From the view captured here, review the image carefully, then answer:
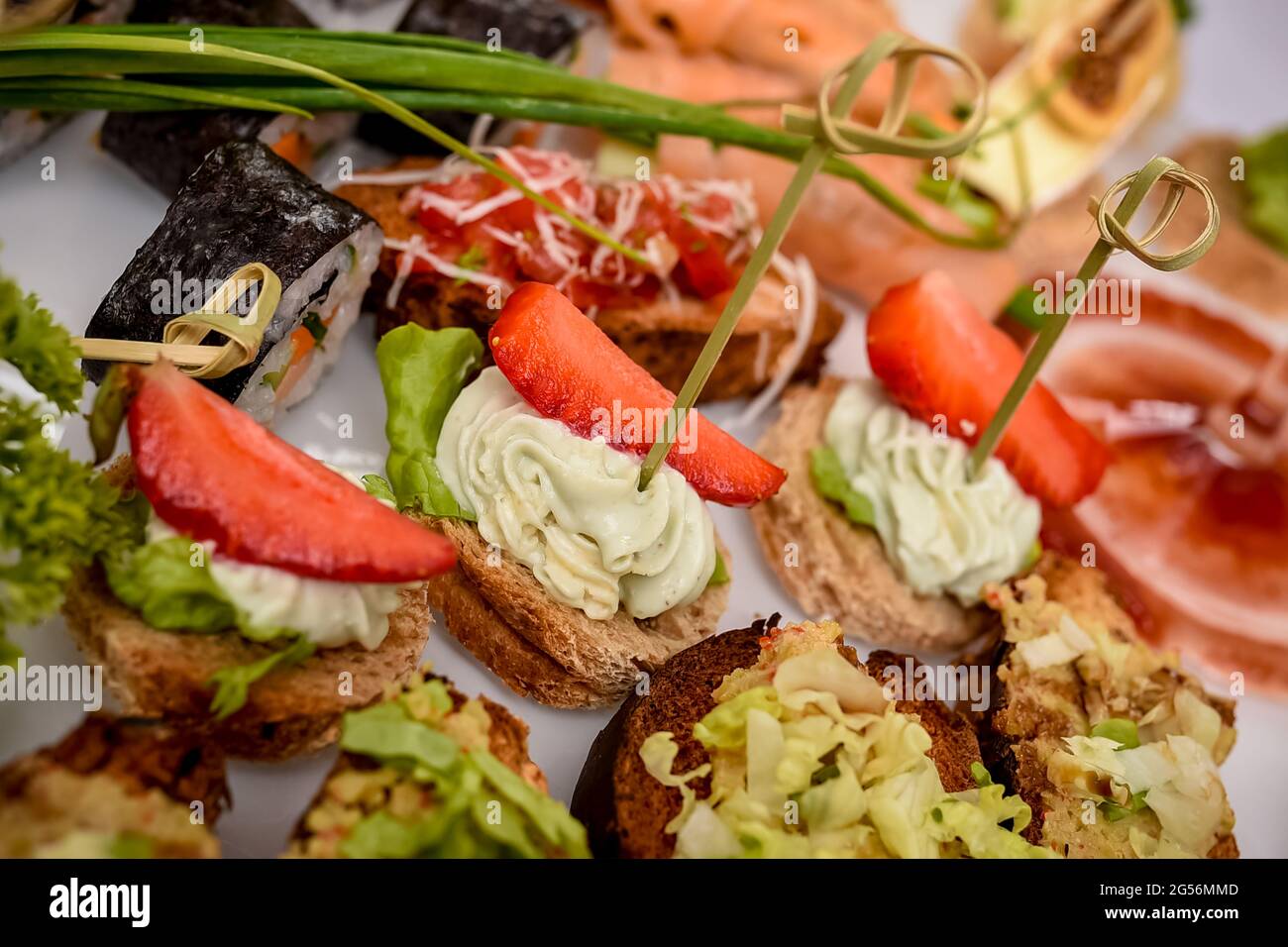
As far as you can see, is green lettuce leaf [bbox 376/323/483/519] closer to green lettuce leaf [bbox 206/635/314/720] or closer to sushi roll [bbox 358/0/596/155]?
green lettuce leaf [bbox 206/635/314/720]

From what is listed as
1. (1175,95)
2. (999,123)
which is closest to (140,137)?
(999,123)

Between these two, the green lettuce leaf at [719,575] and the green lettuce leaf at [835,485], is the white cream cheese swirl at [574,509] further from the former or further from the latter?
the green lettuce leaf at [835,485]

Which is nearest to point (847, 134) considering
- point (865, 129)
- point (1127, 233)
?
point (865, 129)

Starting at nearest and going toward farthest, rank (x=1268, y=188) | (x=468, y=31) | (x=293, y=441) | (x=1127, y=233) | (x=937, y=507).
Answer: (x=1127, y=233) → (x=293, y=441) → (x=937, y=507) → (x=468, y=31) → (x=1268, y=188)

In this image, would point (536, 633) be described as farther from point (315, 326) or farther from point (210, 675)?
point (315, 326)

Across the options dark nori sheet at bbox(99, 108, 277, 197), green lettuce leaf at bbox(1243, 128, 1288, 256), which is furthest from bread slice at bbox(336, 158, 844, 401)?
green lettuce leaf at bbox(1243, 128, 1288, 256)
